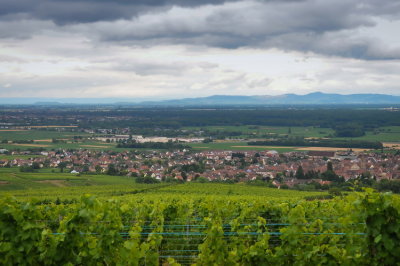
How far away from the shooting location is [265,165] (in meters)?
79.4

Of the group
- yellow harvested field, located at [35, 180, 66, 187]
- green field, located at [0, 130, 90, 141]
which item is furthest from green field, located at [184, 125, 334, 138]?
yellow harvested field, located at [35, 180, 66, 187]

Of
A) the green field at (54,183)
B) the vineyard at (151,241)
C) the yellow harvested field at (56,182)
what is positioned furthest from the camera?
the yellow harvested field at (56,182)

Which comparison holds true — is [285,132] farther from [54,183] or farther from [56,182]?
[54,183]

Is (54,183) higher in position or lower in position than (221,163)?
higher

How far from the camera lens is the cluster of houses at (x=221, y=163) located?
213 feet

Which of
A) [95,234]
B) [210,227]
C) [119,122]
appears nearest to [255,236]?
[210,227]

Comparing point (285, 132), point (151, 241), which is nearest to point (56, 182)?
point (151, 241)

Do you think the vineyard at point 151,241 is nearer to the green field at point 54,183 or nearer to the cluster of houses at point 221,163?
the green field at point 54,183

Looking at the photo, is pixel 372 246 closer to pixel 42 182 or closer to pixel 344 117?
pixel 42 182

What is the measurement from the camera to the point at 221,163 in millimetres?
81250

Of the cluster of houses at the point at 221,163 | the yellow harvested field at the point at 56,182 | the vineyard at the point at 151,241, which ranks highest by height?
the vineyard at the point at 151,241

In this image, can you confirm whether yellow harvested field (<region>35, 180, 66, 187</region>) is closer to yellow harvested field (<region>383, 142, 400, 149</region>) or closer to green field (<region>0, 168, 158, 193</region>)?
green field (<region>0, 168, 158, 193</region>)

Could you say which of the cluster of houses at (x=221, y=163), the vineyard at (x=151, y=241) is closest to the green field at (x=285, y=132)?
the cluster of houses at (x=221, y=163)

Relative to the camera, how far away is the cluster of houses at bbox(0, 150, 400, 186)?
64.8 metres
